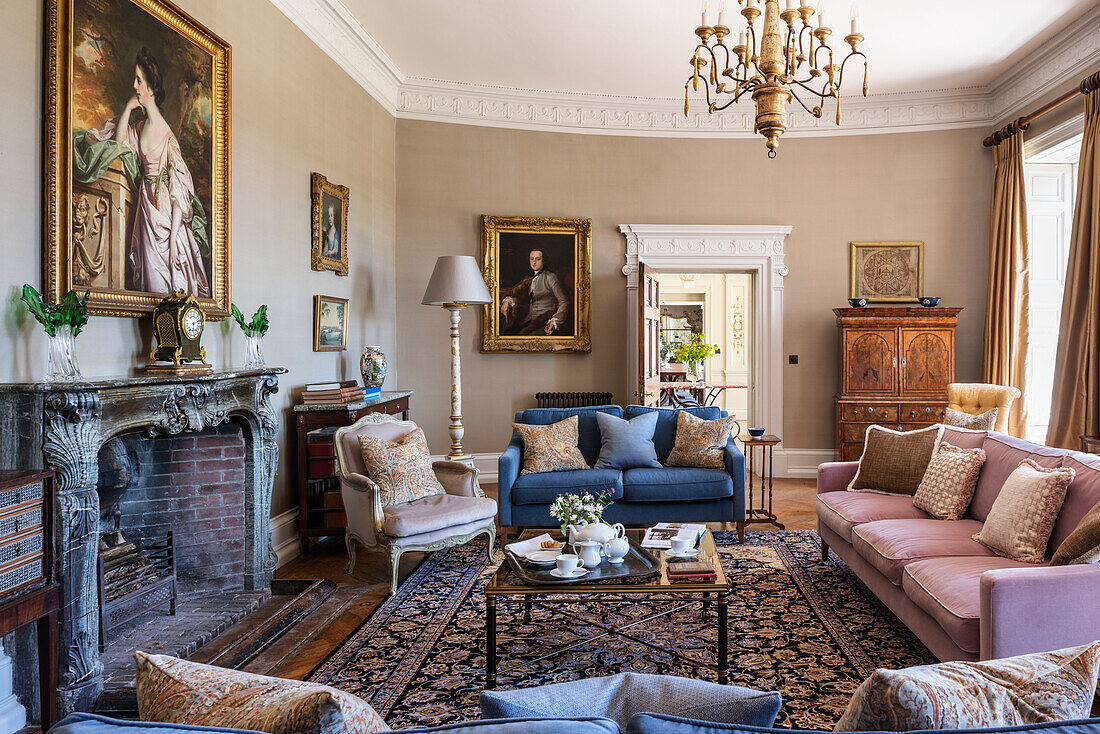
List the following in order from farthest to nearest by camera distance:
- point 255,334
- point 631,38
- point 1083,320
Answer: point 631,38 → point 1083,320 → point 255,334

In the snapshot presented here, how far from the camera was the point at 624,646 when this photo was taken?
10.8ft

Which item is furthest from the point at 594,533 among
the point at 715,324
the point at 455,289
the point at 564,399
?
the point at 715,324

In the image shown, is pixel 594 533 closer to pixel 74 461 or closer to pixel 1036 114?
pixel 74 461

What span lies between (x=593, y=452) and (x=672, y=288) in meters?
6.97

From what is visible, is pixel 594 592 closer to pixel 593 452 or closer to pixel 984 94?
pixel 593 452

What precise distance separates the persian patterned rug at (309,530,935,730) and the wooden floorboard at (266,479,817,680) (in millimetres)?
92

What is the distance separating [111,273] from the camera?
3.16 meters

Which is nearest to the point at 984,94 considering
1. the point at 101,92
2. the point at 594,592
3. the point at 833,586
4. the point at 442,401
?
the point at 833,586

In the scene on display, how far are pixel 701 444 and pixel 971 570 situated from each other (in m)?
2.30

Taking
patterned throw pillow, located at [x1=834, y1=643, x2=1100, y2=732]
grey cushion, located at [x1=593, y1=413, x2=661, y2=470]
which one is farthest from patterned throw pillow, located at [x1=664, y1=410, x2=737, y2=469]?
patterned throw pillow, located at [x1=834, y1=643, x2=1100, y2=732]

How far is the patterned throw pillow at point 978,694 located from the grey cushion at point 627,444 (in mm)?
3920

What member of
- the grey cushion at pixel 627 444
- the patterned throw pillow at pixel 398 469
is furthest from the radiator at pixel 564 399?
the patterned throw pillow at pixel 398 469

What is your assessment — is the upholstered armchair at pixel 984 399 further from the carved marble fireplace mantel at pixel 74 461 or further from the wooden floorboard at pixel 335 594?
the carved marble fireplace mantel at pixel 74 461

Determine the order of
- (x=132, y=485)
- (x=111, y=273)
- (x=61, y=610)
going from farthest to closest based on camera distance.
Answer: (x=132, y=485) < (x=111, y=273) < (x=61, y=610)
